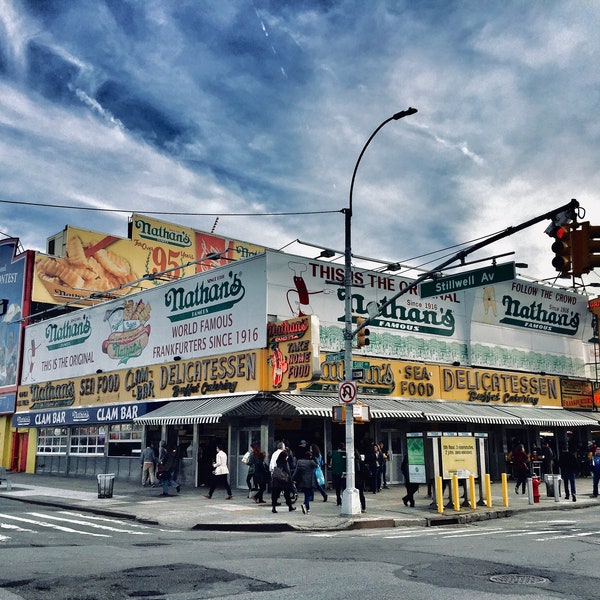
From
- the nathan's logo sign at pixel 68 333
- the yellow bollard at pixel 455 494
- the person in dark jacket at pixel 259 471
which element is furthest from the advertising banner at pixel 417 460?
the nathan's logo sign at pixel 68 333

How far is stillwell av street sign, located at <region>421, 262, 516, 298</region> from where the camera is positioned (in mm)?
15547

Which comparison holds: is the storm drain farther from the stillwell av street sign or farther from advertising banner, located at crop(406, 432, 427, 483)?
advertising banner, located at crop(406, 432, 427, 483)

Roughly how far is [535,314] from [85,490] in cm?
2402

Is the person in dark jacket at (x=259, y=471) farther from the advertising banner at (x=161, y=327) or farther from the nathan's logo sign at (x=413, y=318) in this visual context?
the nathan's logo sign at (x=413, y=318)

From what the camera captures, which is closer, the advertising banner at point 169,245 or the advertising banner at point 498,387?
the advertising banner at point 498,387

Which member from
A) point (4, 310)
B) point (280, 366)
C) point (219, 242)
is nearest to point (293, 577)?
point (280, 366)

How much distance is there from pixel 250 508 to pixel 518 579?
11.6 meters

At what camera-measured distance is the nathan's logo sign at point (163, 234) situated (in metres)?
49.5

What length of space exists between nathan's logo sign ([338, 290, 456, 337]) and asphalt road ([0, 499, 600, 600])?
13534 mm

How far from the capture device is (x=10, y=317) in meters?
41.8

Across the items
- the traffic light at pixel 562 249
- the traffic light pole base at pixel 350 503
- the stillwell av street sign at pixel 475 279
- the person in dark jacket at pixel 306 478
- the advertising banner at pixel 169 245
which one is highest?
the advertising banner at pixel 169 245

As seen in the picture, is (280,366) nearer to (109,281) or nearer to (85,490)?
(85,490)

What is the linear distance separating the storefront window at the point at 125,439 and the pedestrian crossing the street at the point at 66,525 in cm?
1078

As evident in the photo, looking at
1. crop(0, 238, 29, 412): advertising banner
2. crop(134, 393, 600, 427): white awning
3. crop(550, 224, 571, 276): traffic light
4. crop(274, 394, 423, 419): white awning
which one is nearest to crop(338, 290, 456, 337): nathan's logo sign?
crop(134, 393, 600, 427): white awning
